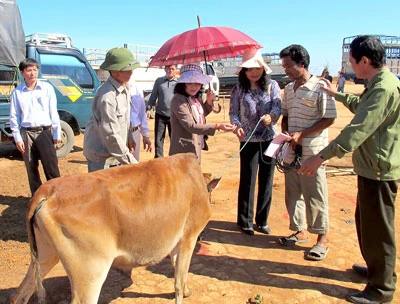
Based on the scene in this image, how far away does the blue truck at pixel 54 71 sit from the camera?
7369 mm

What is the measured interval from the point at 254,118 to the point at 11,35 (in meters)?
5.75

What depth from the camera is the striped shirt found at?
374 cm

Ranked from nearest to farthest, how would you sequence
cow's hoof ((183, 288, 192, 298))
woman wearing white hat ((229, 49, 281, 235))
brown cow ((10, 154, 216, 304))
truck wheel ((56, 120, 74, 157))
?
brown cow ((10, 154, 216, 304)) → cow's hoof ((183, 288, 192, 298)) → woman wearing white hat ((229, 49, 281, 235)) → truck wheel ((56, 120, 74, 157))

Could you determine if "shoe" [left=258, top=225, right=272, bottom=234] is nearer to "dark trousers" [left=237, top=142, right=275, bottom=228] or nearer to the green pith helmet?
"dark trousers" [left=237, top=142, right=275, bottom=228]

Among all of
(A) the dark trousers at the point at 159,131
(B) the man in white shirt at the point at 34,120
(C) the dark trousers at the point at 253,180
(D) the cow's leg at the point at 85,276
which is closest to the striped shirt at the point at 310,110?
(C) the dark trousers at the point at 253,180

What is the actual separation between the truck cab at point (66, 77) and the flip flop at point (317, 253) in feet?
21.1

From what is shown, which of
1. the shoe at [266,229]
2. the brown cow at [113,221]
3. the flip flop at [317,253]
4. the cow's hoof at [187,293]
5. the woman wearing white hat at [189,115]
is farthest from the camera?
the shoe at [266,229]

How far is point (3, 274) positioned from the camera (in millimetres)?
3631

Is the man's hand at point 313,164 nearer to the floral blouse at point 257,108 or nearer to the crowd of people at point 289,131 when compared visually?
the crowd of people at point 289,131

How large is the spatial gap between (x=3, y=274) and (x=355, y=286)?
11.3 feet

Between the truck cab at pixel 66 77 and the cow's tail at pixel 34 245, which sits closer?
the cow's tail at pixel 34 245

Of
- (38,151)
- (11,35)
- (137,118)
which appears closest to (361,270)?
(137,118)

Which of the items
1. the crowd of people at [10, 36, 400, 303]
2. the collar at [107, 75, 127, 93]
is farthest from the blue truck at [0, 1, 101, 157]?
the collar at [107, 75, 127, 93]

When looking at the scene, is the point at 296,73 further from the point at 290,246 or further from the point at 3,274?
the point at 3,274
